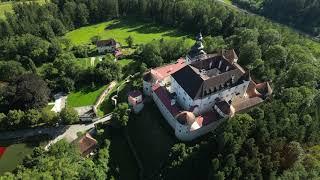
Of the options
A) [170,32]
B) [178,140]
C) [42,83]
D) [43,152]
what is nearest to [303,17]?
[170,32]

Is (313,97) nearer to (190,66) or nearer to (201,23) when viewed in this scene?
(190,66)

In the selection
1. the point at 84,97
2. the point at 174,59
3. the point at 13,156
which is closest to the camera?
the point at 13,156

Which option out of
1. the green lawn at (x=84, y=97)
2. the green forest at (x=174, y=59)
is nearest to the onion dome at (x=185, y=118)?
the green forest at (x=174, y=59)

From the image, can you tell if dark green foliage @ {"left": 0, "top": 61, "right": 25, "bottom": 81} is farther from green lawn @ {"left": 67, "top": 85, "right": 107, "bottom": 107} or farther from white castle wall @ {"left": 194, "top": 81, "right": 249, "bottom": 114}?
white castle wall @ {"left": 194, "top": 81, "right": 249, "bottom": 114}

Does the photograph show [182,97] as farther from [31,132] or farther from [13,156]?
[13,156]

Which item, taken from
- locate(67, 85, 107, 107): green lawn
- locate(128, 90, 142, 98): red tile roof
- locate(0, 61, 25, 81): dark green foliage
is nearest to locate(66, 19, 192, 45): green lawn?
locate(0, 61, 25, 81): dark green foliage

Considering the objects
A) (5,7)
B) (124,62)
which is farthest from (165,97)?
(5,7)
